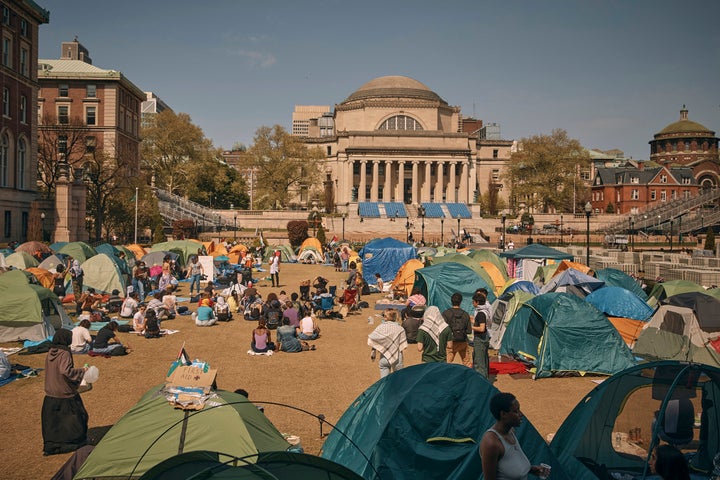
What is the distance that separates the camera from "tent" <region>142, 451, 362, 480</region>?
4.98m

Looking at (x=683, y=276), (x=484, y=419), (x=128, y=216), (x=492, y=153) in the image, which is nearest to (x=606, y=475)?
(x=484, y=419)

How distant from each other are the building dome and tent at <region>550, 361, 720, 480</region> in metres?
93.3

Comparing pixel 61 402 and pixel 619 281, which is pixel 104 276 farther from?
pixel 619 281

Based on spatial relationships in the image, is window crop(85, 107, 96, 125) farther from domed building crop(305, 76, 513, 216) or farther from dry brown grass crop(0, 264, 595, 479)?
dry brown grass crop(0, 264, 595, 479)

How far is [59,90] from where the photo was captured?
65.0m

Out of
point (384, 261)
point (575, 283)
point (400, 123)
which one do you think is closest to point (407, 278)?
point (384, 261)

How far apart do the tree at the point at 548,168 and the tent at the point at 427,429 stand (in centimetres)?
6954

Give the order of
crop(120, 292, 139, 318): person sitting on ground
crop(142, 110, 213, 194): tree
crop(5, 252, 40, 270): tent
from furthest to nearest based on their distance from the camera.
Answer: crop(142, 110, 213, 194): tree < crop(5, 252, 40, 270): tent < crop(120, 292, 139, 318): person sitting on ground

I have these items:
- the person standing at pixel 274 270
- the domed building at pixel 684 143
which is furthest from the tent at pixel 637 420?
the domed building at pixel 684 143

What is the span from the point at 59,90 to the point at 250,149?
21.8 metres

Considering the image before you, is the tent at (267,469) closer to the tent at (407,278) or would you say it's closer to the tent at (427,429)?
the tent at (427,429)

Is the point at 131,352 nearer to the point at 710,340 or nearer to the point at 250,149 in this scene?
the point at 710,340

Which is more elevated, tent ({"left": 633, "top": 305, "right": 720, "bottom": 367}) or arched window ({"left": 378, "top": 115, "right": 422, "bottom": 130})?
arched window ({"left": 378, "top": 115, "right": 422, "bottom": 130})

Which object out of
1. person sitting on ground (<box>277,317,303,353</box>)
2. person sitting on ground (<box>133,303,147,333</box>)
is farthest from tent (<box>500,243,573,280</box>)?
person sitting on ground (<box>133,303,147,333</box>)
